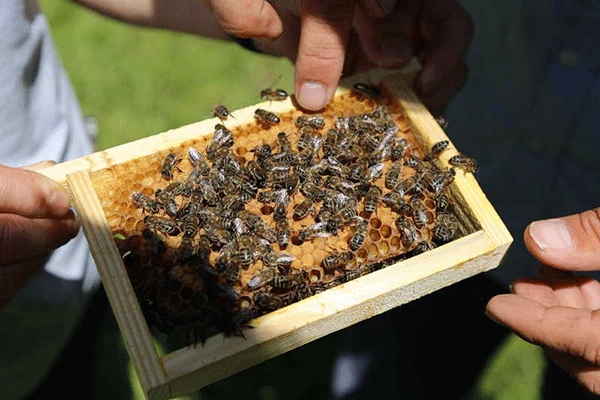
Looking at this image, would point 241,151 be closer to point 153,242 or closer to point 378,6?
point 153,242

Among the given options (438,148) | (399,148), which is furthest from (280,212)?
(438,148)

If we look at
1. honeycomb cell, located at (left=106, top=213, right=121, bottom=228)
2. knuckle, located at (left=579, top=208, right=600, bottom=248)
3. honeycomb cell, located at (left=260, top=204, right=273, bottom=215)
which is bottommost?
knuckle, located at (left=579, top=208, right=600, bottom=248)

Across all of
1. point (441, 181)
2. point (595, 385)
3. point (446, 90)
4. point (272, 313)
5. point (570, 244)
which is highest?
point (446, 90)

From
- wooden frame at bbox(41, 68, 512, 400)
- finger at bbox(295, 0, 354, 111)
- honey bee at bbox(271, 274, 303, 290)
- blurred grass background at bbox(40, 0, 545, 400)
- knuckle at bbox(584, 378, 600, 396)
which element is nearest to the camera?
wooden frame at bbox(41, 68, 512, 400)

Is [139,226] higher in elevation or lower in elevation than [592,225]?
higher

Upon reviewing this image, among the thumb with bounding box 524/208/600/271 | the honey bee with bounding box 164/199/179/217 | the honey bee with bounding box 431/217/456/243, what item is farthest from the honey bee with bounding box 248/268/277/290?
the thumb with bounding box 524/208/600/271

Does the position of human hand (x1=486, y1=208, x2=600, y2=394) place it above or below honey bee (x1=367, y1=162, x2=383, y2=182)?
below

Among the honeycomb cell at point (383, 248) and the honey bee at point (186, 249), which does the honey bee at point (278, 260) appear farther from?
the honeycomb cell at point (383, 248)

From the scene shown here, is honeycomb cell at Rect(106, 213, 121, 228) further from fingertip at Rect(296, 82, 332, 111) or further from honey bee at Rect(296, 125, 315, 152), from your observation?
fingertip at Rect(296, 82, 332, 111)
